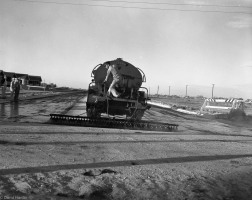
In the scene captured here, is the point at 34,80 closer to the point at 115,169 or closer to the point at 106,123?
the point at 106,123

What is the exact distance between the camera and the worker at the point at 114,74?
37.2ft

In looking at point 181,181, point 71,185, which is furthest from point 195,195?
Answer: point 71,185

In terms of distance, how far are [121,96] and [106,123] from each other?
6.63 ft

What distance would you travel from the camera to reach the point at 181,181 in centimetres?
415

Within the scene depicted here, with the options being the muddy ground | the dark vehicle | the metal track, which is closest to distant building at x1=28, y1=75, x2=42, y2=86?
the dark vehicle

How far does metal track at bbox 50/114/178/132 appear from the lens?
9789 millimetres

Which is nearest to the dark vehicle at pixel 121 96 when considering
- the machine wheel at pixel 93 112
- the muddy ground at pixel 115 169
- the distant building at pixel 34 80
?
the machine wheel at pixel 93 112

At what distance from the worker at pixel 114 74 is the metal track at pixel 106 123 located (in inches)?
61.4

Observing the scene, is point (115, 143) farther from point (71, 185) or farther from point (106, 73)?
point (106, 73)

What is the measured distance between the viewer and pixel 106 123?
9.98 metres

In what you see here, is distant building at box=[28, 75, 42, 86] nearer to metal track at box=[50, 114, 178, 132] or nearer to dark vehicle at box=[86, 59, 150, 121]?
dark vehicle at box=[86, 59, 150, 121]

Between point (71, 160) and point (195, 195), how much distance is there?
7.45ft

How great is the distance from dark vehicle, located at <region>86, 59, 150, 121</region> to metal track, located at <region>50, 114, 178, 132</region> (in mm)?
728

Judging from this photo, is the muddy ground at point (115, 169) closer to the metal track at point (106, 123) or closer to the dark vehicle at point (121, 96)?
the metal track at point (106, 123)
